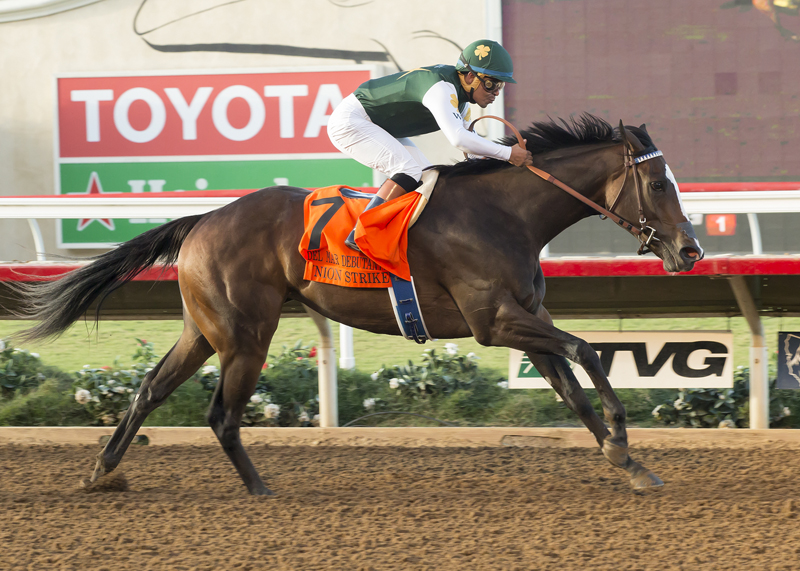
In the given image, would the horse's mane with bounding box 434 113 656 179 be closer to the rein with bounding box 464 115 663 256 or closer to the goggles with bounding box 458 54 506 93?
the rein with bounding box 464 115 663 256

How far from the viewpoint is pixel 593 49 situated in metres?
9.83

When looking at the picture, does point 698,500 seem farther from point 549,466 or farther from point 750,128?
point 750,128

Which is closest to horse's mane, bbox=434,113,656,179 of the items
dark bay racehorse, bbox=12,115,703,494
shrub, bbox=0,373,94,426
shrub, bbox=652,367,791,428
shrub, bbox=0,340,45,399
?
dark bay racehorse, bbox=12,115,703,494

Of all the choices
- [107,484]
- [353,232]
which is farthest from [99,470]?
[353,232]

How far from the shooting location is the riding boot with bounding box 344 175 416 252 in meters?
3.53

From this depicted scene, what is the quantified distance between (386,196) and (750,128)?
24.1 feet

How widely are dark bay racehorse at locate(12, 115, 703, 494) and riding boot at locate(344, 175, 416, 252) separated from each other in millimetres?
156

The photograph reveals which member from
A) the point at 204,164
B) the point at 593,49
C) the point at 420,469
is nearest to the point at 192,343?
the point at 420,469

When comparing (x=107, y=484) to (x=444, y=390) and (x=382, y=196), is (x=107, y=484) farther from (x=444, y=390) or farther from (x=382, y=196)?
(x=444, y=390)

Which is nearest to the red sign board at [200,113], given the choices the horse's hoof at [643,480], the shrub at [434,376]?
the shrub at [434,376]

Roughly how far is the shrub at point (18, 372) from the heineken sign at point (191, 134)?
2.79 meters

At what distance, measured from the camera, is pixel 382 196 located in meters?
3.55

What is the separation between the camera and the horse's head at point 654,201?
3.43 metres

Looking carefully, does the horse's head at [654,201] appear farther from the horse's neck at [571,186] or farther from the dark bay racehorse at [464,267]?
the horse's neck at [571,186]
